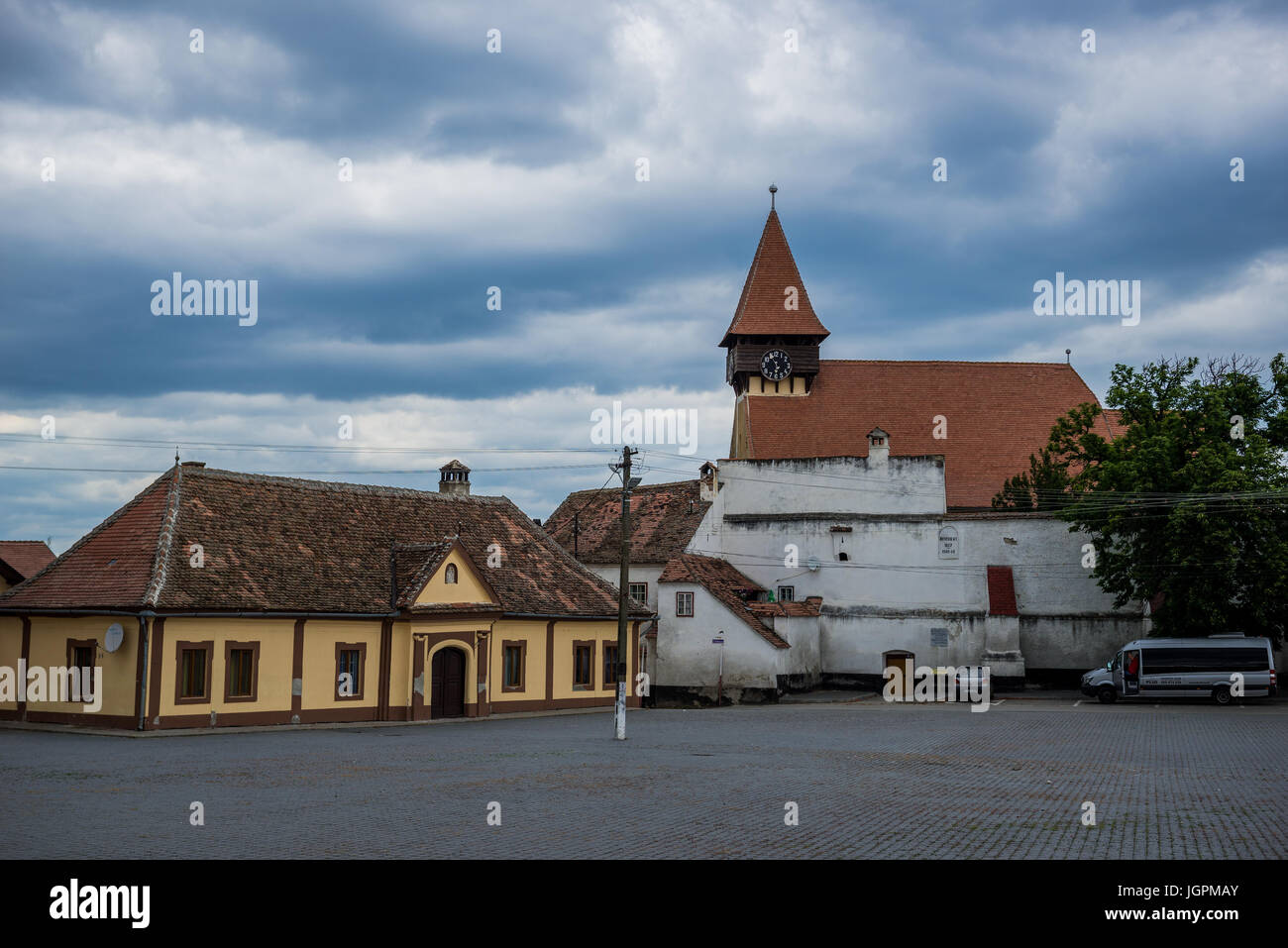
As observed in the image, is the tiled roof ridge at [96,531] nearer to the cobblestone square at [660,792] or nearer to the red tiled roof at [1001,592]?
the cobblestone square at [660,792]

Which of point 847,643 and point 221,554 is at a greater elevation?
point 221,554

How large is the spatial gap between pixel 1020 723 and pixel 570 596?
17.5 m

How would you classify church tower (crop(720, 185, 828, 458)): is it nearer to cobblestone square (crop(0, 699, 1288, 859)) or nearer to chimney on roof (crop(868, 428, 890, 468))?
chimney on roof (crop(868, 428, 890, 468))

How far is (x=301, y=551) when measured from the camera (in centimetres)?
3838

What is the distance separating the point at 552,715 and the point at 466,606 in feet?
17.3

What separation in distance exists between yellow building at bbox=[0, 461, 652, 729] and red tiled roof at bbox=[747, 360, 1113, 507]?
67.6ft

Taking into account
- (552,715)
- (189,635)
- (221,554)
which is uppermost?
(221,554)

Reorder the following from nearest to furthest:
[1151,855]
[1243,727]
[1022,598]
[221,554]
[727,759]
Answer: [1151,855] → [727,759] → [1243,727] → [221,554] → [1022,598]

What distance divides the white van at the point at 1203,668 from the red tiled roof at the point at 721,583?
13.9 m

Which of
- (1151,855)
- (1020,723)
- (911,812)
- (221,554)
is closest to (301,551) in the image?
(221,554)

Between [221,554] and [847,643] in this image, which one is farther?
[847,643]

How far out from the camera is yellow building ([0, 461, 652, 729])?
110 ft

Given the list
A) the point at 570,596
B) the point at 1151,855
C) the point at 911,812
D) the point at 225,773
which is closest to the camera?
the point at 1151,855
